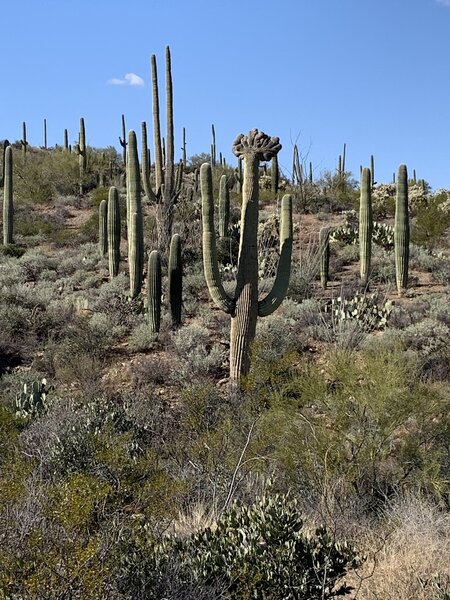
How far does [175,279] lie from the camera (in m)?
15.3

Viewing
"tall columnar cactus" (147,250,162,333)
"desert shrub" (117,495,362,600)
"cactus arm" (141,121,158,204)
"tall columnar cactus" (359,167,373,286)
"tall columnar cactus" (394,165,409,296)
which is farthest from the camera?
"cactus arm" (141,121,158,204)

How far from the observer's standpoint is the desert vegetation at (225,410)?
4.43m

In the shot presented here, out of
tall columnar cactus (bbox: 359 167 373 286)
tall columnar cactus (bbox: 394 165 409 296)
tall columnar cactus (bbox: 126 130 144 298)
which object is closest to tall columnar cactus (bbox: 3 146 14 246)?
tall columnar cactus (bbox: 126 130 144 298)

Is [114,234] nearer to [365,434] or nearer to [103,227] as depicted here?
[103,227]

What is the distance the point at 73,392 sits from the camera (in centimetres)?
1221

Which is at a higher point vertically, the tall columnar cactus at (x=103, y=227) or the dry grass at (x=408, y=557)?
the tall columnar cactus at (x=103, y=227)

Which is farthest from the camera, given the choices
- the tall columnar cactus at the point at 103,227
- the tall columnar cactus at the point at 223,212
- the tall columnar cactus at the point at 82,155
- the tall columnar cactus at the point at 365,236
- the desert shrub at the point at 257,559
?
the tall columnar cactus at the point at 82,155

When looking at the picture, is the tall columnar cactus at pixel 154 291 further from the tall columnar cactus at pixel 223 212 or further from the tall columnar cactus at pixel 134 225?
the tall columnar cactus at pixel 223 212

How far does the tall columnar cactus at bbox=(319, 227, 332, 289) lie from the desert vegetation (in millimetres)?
63

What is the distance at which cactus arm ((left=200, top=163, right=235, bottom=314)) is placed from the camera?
11695 mm

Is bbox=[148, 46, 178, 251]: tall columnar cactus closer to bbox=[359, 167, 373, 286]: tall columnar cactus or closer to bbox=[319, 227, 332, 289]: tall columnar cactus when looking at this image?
bbox=[319, 227, 332, 289]: tall columnar cactus

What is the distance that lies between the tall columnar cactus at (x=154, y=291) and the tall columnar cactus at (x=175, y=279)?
0.34 metres

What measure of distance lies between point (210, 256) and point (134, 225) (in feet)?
20.9

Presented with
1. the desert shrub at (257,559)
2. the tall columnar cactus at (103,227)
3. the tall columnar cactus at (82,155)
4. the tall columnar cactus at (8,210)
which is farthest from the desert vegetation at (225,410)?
the tall columnar cactus at (82,155)
